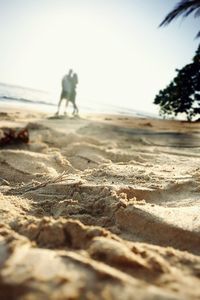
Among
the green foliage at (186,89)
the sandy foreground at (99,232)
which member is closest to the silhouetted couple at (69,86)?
the green foliage at (186,89)

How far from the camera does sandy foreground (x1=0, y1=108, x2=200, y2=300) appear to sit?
923 millimetres

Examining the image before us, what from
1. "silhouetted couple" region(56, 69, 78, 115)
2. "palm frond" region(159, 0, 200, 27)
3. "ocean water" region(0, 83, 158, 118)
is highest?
"palm frond" region(159, 0, 200, 27)

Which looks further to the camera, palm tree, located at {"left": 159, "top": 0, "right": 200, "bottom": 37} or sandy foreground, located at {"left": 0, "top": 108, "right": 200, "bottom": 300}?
palm tree, located at {"left": 159, "top": 0, "right": 200, "bottom": 37}

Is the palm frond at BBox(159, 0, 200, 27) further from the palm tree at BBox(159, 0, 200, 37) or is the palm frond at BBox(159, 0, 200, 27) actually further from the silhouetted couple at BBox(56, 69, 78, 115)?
the silhouetted couple at BBox(56, 69, 78, 115)

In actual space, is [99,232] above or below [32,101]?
above

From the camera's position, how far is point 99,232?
50.4 inches

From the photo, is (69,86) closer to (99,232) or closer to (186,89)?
(186,89)

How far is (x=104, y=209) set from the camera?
1821mm

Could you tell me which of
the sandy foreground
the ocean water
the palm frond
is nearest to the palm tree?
the palm frond

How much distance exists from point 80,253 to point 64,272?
0.16m

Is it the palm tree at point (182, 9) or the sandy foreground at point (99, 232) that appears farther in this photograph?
the palm tree at point (182, 9)

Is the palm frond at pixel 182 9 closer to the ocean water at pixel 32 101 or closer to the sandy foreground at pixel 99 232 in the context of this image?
the sandy foreground at pixel 99 232

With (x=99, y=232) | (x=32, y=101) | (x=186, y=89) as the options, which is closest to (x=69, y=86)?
(x=186, y=89)

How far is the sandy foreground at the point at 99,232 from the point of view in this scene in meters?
0.92
